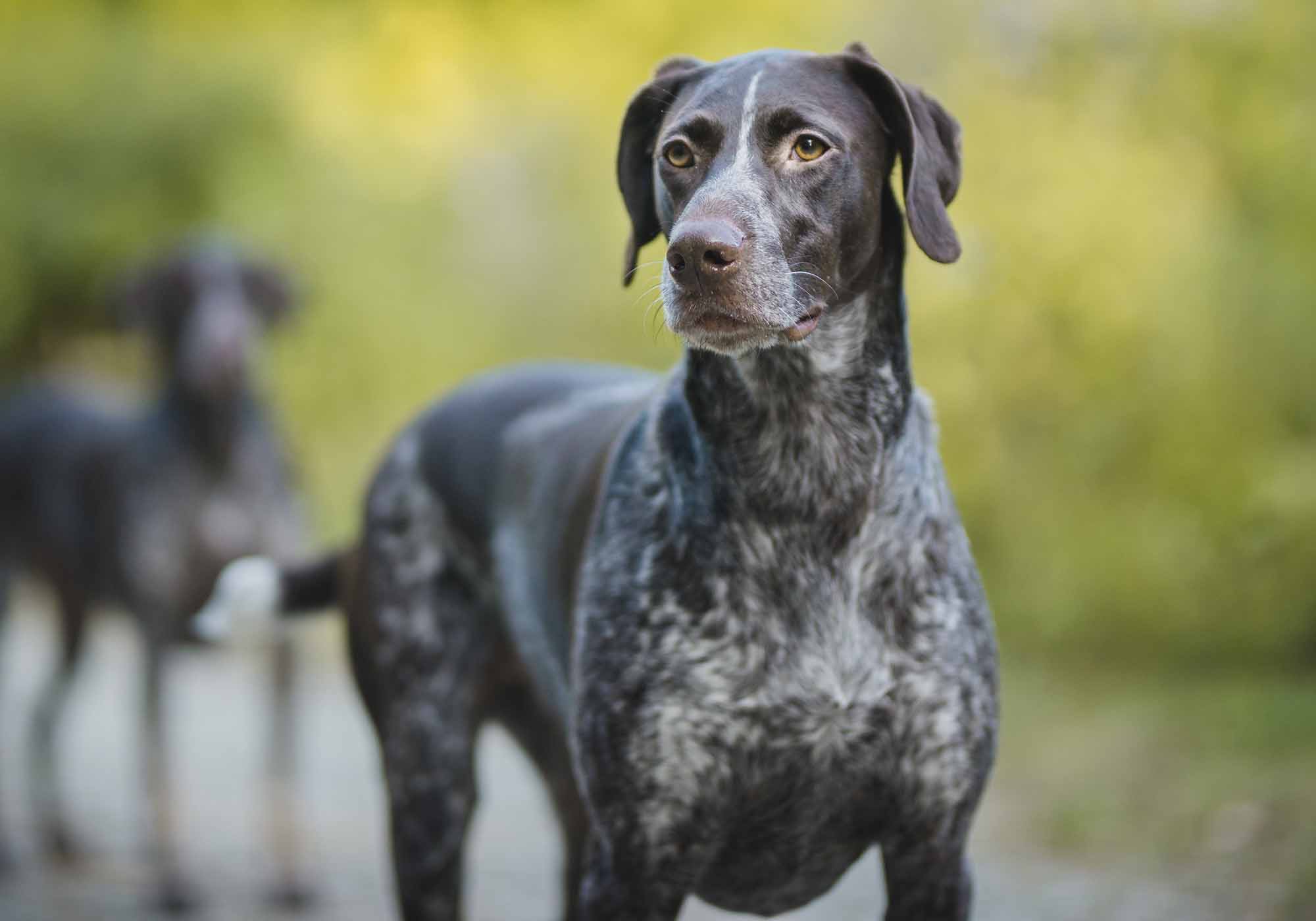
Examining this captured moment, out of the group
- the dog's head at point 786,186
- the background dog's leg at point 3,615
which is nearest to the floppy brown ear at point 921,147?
the dog's head at point 786,186

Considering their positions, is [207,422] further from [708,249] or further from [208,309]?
[708,249]

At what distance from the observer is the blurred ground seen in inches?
217

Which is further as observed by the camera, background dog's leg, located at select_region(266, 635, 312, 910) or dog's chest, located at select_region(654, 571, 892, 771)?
background dog's leg, located at select_region(266, 635, 312, 910)

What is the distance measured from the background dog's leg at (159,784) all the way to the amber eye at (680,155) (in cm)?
436

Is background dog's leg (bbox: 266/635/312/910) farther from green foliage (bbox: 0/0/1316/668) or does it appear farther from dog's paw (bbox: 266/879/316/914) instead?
green foliage (bbox: 0/0/1316/668)

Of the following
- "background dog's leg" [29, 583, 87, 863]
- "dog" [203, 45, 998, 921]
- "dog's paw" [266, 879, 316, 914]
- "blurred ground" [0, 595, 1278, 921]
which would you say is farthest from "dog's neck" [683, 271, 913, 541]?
"background dog's leg" [29, 583, 87, 863]

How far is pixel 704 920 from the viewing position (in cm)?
568

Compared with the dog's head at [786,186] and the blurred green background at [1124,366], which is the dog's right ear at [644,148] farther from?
the blurred green background at [1124,366]

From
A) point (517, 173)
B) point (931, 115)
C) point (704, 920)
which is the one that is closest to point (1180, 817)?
point (704, 920)

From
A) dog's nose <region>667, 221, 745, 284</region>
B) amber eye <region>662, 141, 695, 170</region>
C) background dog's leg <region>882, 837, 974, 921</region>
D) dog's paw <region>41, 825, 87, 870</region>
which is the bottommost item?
dog's paw <region>41, 825, 87, 870</region>

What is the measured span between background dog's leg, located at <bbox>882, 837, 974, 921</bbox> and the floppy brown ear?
41.9 inches

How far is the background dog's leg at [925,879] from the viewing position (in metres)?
3.09

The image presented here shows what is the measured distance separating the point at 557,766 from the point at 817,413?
1592 mm

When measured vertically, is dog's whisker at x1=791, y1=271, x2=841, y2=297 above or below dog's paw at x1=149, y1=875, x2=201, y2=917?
above
